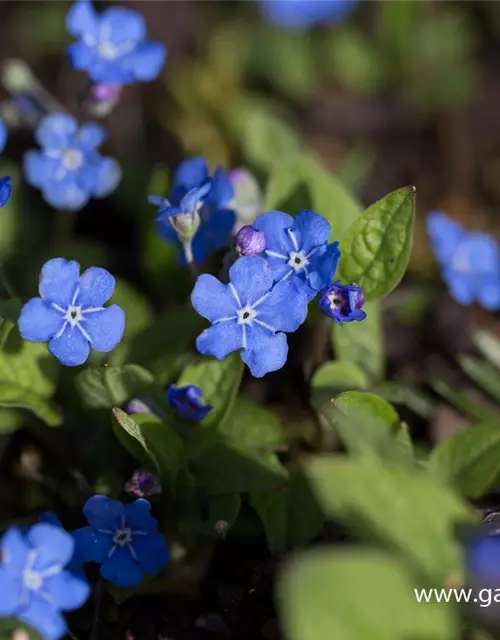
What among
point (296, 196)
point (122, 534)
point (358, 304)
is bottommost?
point (122, 534)

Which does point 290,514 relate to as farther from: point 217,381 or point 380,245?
point 380,245

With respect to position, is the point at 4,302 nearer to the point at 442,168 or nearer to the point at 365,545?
→ the point at 365,545

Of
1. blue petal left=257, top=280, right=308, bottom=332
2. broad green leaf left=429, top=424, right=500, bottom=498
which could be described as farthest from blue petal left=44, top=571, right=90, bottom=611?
broad green leaf left=429, top=424, right=500, bottom=498

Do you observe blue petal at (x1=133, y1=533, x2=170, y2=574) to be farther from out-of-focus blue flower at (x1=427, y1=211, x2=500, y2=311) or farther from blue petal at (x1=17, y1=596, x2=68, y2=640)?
out-of-focus blue flower at (x1=427, y1=211, x2=500, y2=311)

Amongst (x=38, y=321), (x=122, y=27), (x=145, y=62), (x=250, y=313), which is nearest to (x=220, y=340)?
(x=250, y=313)

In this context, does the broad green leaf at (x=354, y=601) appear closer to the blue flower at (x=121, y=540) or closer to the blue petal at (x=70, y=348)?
the blue flower at (x=121, y=540)

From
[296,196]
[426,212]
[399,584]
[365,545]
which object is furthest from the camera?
[426,212]

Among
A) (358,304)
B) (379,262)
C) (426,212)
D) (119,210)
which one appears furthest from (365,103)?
(358,304)
